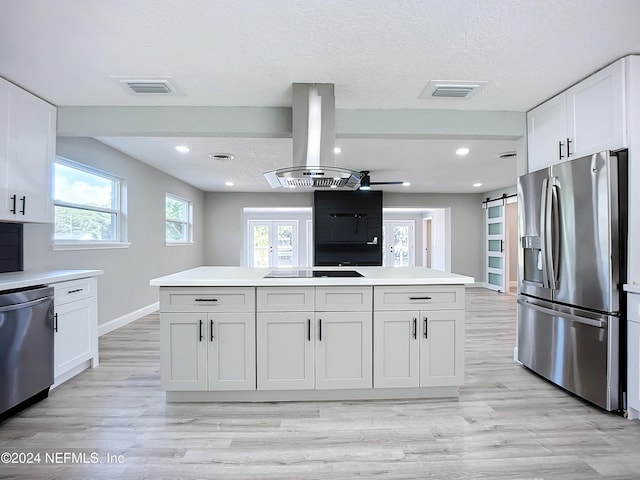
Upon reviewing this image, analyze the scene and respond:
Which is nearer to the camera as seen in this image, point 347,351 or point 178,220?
point 347,351

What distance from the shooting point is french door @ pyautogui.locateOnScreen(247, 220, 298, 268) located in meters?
10.7

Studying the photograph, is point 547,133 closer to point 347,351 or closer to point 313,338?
point 347,351

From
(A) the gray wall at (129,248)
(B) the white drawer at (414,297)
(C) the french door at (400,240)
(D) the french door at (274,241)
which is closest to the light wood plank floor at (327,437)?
(B) the white drawer at (414,297)

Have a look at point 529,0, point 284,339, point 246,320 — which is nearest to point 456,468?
point 284,339

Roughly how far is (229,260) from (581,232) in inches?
281

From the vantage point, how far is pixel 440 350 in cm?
241

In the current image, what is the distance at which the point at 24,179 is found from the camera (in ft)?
8.64

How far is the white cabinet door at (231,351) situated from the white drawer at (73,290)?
127 cm

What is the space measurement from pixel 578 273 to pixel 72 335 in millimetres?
3970

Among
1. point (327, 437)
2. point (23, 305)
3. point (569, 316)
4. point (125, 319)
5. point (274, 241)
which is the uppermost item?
point (274, 241)

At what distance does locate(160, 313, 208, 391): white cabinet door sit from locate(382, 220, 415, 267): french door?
9536mm

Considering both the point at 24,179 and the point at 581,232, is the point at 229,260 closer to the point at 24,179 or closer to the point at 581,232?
the point at 24,179

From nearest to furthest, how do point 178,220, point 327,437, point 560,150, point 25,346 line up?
point 327,437 < point 25,346 < point 560,150 < point 178,220

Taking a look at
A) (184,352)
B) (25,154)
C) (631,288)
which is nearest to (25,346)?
(184,352)
